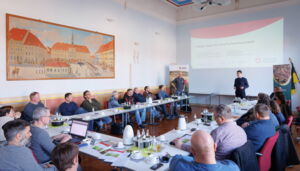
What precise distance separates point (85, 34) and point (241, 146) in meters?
5.66

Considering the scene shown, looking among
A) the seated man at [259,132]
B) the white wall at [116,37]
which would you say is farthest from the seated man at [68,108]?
the seated man at [259,132]

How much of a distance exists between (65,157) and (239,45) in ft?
28.6

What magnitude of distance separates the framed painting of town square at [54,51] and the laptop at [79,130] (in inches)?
120

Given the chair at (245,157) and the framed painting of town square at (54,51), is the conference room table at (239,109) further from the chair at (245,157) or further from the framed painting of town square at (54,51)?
the framed painting of town square at (54,51)

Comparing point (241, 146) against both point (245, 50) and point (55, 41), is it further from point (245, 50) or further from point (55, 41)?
point (245, 50)

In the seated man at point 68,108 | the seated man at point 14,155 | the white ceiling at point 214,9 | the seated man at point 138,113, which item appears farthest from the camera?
the white ceiling at point 214,9

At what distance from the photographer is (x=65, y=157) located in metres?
1.42

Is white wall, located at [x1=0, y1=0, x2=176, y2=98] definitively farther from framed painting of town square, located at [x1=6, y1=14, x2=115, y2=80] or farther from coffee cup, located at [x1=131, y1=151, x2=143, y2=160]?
coffee cup, located at [x1=131, y1=151, x2=143, y2=160]

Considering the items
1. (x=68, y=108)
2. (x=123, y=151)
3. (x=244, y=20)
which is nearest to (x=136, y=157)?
(x=123, y=151)

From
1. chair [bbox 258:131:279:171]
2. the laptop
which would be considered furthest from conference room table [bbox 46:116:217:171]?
chair [bbox 258:131:279:171]

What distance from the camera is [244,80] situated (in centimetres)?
769

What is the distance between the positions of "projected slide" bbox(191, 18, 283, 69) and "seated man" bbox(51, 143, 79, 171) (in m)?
8.52

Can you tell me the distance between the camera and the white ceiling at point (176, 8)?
7988 mm

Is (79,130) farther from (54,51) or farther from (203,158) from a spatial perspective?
(54,51)
